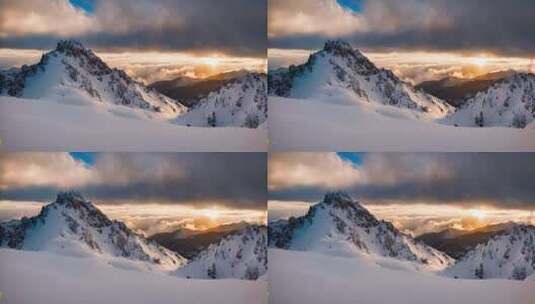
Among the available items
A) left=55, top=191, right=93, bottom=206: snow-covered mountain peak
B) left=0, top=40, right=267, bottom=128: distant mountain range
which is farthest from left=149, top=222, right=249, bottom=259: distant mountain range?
left=0, top=40, right=267, bottom=128: distant mountain range

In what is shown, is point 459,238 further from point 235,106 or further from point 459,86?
point 235,106

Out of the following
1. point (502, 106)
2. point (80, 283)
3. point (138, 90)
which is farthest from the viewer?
point (502, 106)

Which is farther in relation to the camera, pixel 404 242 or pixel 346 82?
pixel 346 82

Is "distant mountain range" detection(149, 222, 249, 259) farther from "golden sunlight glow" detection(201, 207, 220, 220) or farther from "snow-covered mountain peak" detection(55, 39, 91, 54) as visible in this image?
"snow-covered mountain peak" detection(55, 39, 91, 54)

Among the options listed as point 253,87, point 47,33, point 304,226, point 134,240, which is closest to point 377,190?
point 304,226

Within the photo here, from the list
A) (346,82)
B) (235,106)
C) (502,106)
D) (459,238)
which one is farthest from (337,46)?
(459,238)

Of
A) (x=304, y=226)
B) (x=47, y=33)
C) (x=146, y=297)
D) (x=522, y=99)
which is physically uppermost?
(x=47, y=33)

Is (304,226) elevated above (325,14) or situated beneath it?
situated beneath

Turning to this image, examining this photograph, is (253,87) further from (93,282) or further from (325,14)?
(93,282)
